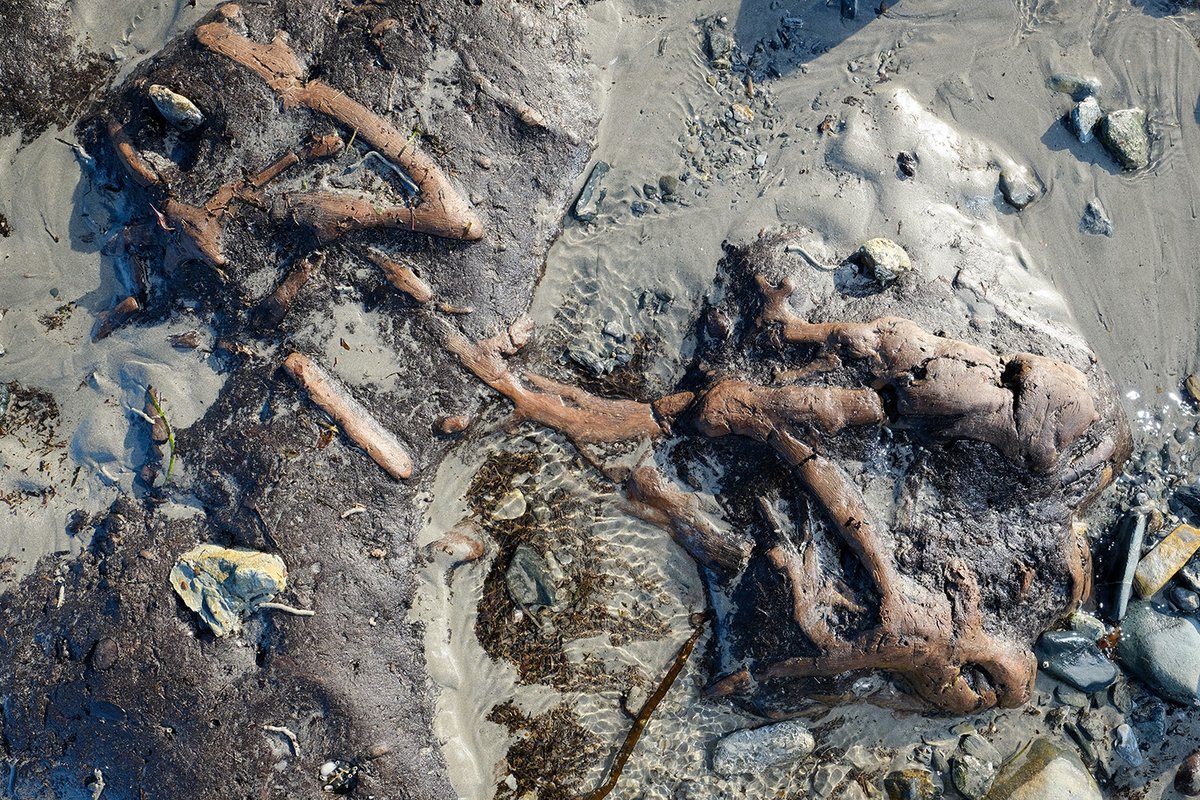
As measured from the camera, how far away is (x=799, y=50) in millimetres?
5172

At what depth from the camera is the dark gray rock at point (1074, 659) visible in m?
4.94

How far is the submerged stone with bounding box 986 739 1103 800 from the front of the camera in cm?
494

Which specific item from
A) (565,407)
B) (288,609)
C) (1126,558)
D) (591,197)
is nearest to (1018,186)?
(1126,558)

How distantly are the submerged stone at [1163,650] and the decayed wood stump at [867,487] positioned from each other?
697 millimetres

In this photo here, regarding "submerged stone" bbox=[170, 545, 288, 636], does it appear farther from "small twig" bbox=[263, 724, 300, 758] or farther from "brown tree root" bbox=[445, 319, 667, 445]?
"brown tree root" bbox=[445, 319, 667, 445]

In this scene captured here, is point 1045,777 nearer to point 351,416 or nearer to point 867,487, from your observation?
point 867,487

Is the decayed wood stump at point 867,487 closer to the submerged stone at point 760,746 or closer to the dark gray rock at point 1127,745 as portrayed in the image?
the submerged stone at point 760,746

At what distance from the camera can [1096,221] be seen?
5.11m

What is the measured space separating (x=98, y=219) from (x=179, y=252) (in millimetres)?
764

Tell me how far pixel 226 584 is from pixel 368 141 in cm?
280

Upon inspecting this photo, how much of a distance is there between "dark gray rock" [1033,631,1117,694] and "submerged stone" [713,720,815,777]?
1.73 meters

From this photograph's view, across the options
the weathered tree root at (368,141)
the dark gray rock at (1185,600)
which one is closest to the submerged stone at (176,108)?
the weathered tree root at (368,141)

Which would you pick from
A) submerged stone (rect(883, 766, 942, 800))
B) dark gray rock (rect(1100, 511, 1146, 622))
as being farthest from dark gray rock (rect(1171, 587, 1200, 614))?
submerged stone (rect(883, 766, 942, 800))

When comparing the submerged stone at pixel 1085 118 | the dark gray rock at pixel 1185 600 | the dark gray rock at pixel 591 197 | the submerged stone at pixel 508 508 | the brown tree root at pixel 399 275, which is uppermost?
the submerged stone at pixel 1085 118
